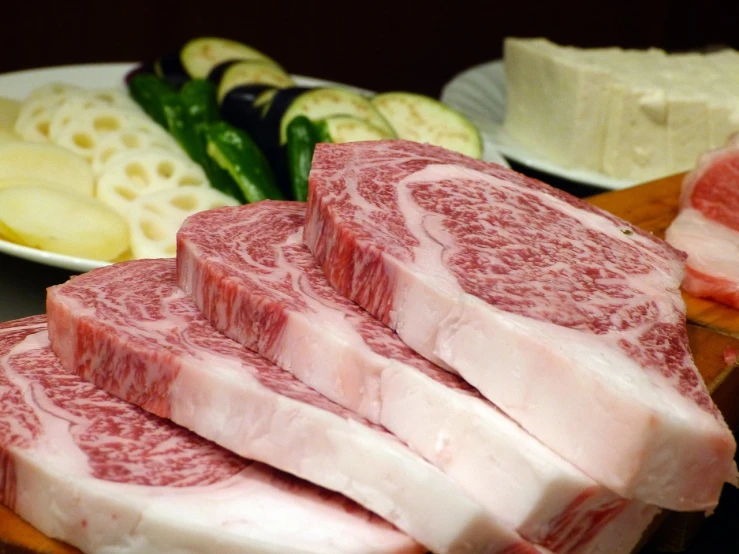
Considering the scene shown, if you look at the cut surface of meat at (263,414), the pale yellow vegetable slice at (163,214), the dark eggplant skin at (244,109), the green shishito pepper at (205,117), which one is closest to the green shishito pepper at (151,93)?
the green shishito pepper at (205,117)

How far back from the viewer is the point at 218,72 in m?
4.98

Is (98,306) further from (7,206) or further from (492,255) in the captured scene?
(7,206)

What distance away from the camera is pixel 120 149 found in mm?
4012

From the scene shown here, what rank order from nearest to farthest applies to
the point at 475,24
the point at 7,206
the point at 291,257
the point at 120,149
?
the point at 291,257, the point at 7,206, the point at 120,149, the point at 475,24

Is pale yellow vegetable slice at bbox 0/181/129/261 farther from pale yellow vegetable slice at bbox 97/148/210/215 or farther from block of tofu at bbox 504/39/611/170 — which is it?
block of tofu at bbox 504/39/611/170

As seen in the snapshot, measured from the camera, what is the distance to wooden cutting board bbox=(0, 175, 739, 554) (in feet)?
6.14

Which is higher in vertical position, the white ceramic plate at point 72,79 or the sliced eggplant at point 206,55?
the sliced eggplant at point 206,55

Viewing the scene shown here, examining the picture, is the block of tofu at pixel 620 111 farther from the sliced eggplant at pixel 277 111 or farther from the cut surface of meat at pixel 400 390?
the cut surface of meat at pixel 400 390

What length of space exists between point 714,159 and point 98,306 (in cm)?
235

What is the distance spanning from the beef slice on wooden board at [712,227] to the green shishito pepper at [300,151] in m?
1.53

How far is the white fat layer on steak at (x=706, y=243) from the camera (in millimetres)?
3003

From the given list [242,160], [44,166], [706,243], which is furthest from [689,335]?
[44,166]

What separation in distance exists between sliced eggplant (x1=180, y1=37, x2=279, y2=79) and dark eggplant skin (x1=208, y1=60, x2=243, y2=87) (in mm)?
82

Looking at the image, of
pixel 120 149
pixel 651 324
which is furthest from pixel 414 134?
pixel 651 324
